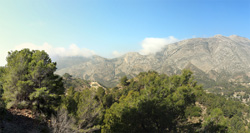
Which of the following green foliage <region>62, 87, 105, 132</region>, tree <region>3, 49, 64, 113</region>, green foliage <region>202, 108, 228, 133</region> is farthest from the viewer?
green foliage <region>202, 108, 228, 133</region>

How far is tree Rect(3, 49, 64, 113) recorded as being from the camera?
18.2 m

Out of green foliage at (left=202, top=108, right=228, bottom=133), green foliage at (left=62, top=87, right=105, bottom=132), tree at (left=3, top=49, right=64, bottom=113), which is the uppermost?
tree at (left=3, top=49, right=64, bottom=113)

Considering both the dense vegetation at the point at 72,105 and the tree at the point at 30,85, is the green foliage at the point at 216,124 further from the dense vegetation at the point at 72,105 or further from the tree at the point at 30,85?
the tree at the point at 30,85

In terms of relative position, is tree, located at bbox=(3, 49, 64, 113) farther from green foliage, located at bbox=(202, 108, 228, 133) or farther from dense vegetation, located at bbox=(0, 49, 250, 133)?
green foliage, located at bbox=(202, 108, 228, 133)

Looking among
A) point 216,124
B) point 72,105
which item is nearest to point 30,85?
point 72,105

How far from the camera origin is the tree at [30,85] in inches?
719

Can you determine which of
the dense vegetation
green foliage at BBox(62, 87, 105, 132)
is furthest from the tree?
green foliage at BBox(62, 87, 105, 132)

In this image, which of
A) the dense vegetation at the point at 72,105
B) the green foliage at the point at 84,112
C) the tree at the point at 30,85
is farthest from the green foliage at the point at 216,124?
the tree at the point at 30,85

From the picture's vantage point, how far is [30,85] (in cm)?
1891

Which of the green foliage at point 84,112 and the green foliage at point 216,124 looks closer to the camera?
the green foliage at point 84,112

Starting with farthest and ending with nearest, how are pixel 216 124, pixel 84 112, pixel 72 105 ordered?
pixel 216 124, pixel 72 105, pixel 84 112

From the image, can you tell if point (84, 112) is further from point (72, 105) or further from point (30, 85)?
point (30, 85)

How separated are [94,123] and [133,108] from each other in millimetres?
6888

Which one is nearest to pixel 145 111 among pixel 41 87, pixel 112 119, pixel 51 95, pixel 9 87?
pixel 112 119
